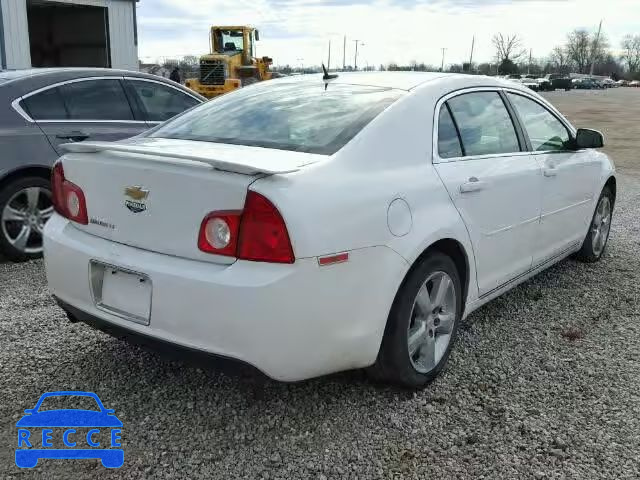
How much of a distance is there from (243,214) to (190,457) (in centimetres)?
104

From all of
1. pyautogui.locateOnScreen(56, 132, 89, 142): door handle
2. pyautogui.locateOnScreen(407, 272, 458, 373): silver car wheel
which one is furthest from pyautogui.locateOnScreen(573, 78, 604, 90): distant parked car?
pyautogui.locateOnScreen(407, 272, 458, 373): silver car wheel

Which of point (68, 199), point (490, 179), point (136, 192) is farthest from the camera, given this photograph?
point (490, 179)

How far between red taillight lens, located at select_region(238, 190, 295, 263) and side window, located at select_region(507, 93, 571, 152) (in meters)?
2.37

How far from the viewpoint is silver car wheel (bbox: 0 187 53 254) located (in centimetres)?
528

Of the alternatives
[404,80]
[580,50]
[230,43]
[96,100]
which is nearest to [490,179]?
[404,80]

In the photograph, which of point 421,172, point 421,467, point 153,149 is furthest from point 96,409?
point 421,172

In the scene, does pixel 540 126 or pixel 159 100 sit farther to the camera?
pixel 159 100

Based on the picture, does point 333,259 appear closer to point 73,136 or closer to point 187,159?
point 187,159

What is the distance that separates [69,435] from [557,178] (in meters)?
3.40

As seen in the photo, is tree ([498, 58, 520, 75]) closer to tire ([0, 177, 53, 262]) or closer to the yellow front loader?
the yellow front loader

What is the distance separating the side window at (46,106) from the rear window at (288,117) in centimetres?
227

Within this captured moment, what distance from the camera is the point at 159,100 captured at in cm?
650

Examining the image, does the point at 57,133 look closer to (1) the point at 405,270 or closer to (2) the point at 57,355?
(2) the point at 57,355

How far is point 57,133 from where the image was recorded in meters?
5.51
